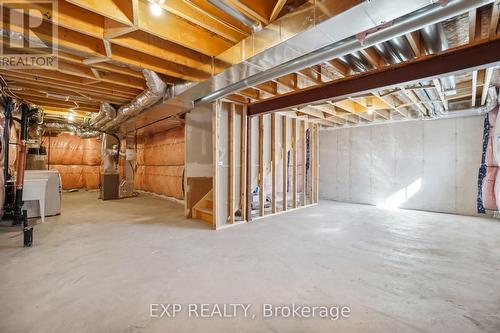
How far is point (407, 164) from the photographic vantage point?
5973 millimetres

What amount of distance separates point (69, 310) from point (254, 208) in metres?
3.99

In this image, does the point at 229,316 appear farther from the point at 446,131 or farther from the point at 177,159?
the point at 446,131

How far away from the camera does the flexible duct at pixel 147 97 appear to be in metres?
3.25

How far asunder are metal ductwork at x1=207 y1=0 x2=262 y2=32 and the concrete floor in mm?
2280

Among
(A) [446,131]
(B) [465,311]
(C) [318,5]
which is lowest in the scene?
(B) [465,311]

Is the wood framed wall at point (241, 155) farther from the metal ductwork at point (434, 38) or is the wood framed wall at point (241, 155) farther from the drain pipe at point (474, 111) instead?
the drain pipe at point (474, 111)

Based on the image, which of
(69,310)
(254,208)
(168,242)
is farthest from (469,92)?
(69,310)

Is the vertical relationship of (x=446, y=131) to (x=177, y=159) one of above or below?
above

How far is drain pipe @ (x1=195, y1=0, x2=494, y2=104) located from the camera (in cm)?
142

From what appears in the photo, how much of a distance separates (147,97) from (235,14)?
243cm

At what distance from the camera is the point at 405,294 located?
6.40 ft

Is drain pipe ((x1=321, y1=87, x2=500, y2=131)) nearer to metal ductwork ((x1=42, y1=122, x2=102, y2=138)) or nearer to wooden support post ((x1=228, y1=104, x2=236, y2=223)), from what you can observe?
wooden support post ((x1=228, y1=104, x2=236, y2=223))

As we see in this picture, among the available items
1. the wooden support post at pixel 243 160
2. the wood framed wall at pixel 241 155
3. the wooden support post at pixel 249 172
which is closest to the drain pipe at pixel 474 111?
the wood framed wall at pixel 241 155

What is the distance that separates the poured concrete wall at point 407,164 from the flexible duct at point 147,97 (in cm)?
556
